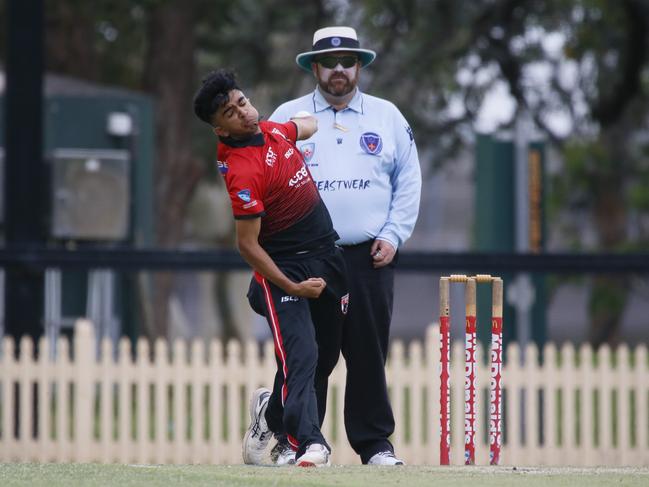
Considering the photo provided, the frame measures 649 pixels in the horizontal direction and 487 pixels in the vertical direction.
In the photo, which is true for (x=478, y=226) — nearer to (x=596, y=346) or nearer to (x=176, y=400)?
(x=176, y=400)

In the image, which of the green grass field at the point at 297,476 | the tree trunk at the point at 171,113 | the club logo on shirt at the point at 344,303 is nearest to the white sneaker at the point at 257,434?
the green grass field at the point at 297,476

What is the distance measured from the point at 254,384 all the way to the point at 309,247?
5.20 meters

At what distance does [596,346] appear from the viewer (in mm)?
25906

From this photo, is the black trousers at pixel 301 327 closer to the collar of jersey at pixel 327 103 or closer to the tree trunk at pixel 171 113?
the collar of jersey at pixel 327 103

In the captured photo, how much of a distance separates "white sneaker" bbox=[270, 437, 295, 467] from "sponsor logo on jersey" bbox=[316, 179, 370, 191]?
49.0 inches

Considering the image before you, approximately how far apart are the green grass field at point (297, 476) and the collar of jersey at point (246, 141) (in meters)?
1.45

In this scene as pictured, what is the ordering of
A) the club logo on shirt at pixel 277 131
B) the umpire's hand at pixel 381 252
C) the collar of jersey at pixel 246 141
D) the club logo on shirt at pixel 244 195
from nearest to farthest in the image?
the club logo on shirt at pixel 244 195 → the collar of jersey at pixel 246 141 → the club logo on shirt at pixel 277 131 → the umpire's hand at pixel 381 252

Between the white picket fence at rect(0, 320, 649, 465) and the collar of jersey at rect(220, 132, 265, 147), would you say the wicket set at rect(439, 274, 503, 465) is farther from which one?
the white picket fence at rect(0, 320, 649, 465)

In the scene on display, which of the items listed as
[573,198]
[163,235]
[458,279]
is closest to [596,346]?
[573,198]

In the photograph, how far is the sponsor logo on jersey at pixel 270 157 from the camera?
6121mm

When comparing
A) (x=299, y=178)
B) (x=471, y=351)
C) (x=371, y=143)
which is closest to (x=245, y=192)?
(x=299, y=178)

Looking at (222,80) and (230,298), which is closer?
(222,80)

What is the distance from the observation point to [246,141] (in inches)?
241

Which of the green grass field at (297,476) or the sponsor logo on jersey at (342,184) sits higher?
the sponsor logo on jersey at (342,184)
